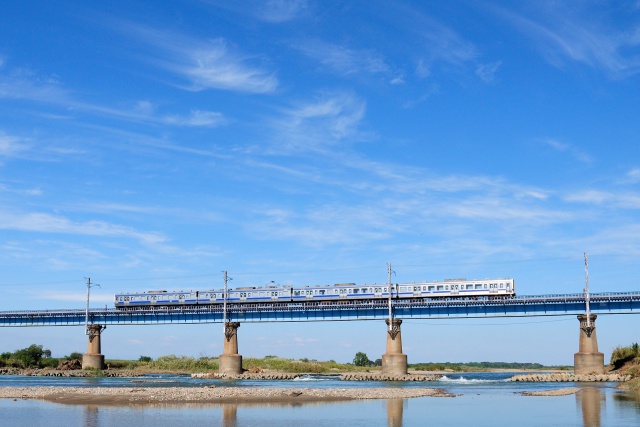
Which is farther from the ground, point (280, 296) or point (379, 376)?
point (280, 296)

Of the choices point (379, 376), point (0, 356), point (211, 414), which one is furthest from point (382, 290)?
point (0, 356)

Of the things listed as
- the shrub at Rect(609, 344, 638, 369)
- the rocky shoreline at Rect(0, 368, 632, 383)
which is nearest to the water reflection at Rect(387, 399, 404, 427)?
the rocky shoreline at Rect(0, 368, 632, 383)

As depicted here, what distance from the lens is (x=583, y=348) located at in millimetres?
79438

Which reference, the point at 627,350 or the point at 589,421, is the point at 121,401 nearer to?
the point at 589,421

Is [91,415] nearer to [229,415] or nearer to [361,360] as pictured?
[229,415]

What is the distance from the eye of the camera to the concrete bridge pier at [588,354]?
77762mm

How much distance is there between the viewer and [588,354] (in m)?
78.4

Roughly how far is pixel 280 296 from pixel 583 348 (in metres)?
41.3

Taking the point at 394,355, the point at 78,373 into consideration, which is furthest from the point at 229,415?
the point at 78,373

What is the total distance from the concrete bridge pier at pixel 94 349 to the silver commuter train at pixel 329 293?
4.81m

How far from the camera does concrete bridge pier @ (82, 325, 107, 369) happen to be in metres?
106

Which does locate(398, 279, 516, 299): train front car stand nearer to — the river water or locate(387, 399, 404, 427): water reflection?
the river water

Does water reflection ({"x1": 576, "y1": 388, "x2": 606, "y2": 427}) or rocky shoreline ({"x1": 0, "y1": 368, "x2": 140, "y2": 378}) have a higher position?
water reflection ({"x1": 576, "y1": 388, "x2": 606, "y2": 427})

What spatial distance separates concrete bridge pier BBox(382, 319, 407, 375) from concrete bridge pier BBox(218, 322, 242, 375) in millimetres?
19670
